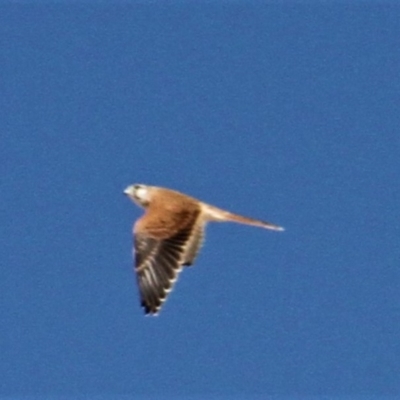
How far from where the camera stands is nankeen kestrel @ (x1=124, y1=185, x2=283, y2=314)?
48.4 feet

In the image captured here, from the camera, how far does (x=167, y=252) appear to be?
14938 mm

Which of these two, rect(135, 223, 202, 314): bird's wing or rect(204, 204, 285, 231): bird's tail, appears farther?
rect(204, 204, 285, 231): bird's tail

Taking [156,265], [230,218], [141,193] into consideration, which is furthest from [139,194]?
[156,265]

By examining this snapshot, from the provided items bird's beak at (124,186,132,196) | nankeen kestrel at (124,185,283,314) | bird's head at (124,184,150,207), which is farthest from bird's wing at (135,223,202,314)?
bird's beak at (124,186,132,196)

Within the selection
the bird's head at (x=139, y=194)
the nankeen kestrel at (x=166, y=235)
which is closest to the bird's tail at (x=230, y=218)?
the nankeen kestrel at (x=166, y=235)

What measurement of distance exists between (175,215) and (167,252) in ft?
1.97

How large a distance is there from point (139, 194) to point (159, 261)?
146 cm

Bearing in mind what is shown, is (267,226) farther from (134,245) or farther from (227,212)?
(134,245)

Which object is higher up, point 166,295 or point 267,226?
point 267,226

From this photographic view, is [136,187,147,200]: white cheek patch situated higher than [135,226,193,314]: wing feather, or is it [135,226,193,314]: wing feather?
[136,187,147,200]: white cheek patch

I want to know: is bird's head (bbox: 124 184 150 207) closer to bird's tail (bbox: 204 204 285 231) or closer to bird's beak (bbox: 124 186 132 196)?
bird's beak (bbox: 124 186 132 196)

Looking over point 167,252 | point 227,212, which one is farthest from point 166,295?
point 227,212

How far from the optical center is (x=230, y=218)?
15.8m

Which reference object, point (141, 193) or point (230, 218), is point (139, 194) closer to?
point (141, 193)
